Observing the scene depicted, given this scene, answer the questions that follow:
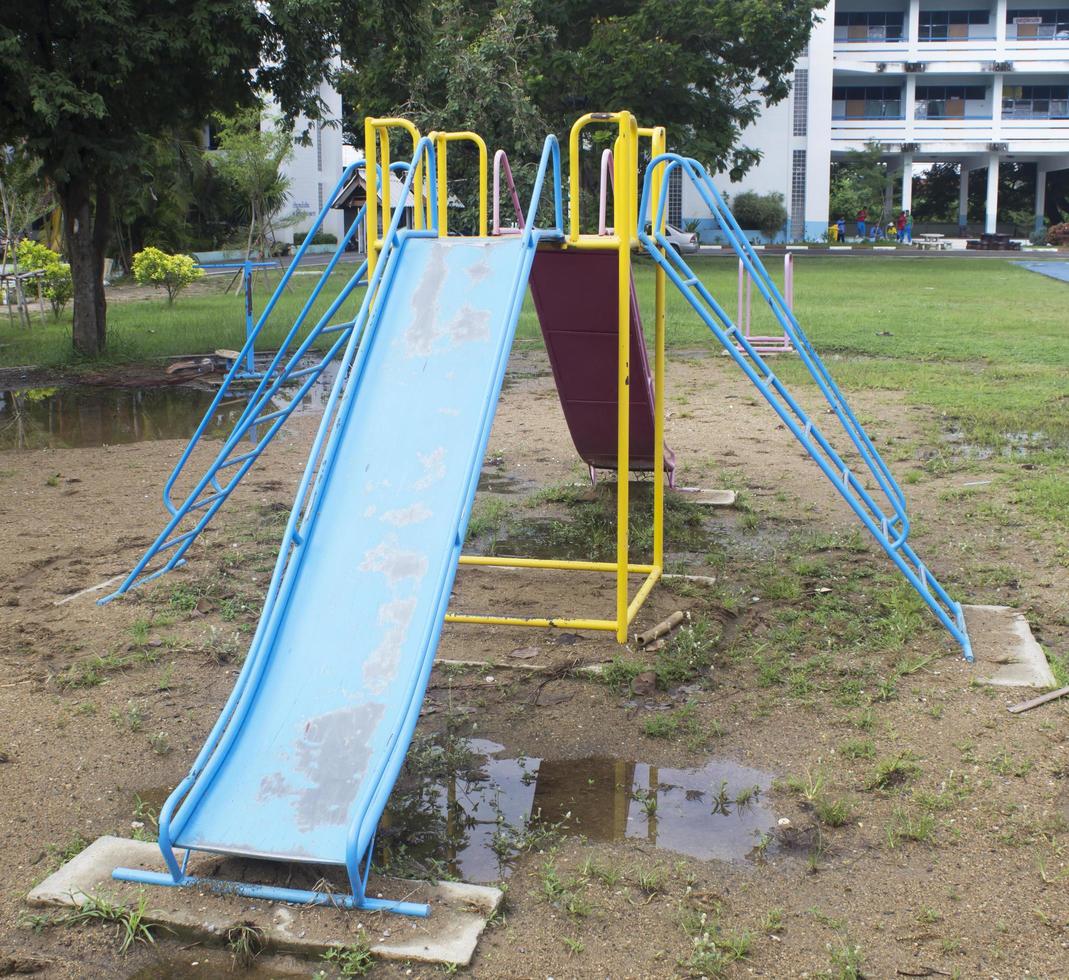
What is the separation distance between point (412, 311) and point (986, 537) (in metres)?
3.86

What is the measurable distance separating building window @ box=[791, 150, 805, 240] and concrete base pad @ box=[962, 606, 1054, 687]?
42613 millimetres

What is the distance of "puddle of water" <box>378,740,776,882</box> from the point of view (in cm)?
→ 378

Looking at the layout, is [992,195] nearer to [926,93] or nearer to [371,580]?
[926,93]

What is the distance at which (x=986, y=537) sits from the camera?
6.86 meters

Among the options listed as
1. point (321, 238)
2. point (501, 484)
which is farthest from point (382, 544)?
point (321, 238)

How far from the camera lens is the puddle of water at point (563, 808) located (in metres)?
3.78

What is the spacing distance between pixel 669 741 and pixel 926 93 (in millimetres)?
51081

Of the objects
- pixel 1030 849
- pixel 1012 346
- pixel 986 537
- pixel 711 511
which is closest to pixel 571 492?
pixel 711 511

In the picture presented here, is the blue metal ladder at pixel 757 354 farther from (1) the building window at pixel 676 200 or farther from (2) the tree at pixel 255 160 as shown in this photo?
(1) the building window at pixel 676 200

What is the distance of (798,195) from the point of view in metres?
46.1

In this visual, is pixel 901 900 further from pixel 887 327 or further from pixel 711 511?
pixel 887 327

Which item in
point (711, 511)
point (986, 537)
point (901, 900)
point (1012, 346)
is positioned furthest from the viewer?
point (1012, 346)

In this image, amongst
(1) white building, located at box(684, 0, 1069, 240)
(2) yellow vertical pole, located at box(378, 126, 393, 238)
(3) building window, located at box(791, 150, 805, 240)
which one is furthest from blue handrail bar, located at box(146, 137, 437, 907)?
(3) building window, located at box(791, 150, 805, 240)

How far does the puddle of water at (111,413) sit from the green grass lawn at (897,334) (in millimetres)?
1882
